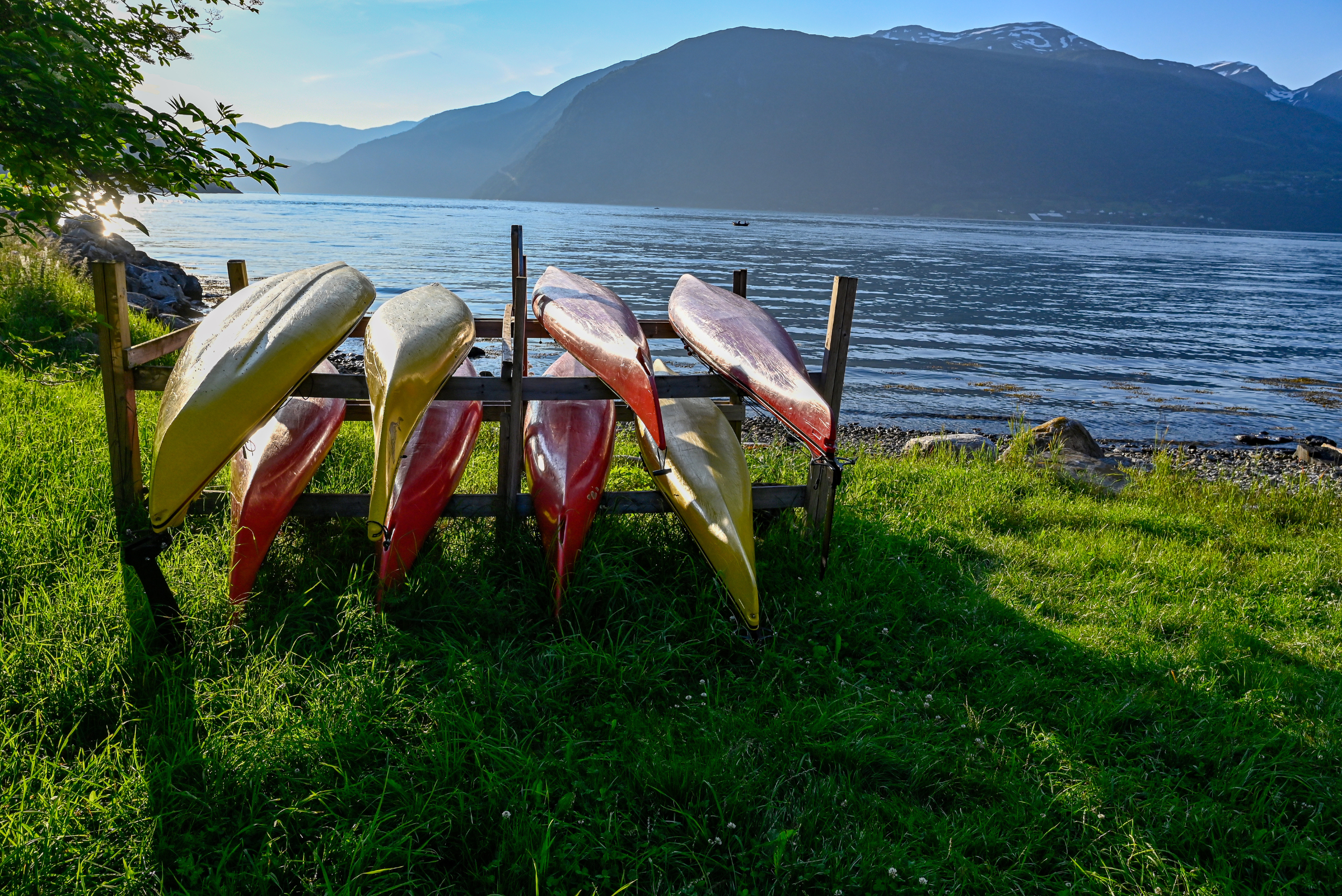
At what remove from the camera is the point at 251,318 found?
3.66m

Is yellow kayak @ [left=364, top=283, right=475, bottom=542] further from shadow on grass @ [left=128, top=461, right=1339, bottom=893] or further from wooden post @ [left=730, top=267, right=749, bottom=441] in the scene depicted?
wooden post @ [left=730, top=267, right=749, bottom=441]

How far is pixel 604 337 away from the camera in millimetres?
4074

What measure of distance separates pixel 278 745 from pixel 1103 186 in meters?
203

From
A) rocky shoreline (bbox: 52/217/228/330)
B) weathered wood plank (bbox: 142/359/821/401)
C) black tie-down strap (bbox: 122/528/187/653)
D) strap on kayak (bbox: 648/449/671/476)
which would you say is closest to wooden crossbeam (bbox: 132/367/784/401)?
weathered wood plank (bbox: 142/359/821/401)

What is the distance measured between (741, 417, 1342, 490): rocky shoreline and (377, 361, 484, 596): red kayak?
445 centimetres

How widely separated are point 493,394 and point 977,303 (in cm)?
2717

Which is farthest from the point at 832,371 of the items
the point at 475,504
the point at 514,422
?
the point at 475,504

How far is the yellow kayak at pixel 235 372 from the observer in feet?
9.93

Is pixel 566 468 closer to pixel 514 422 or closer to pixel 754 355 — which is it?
pixel 514 422

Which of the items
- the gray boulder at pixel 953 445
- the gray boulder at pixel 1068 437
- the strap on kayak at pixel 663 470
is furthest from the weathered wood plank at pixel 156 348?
the gray boulder at pixel 1068 437

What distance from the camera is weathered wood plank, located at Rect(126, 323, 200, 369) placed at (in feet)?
12.5

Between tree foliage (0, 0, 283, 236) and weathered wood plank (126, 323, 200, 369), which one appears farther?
weathered wood plank (126, 323, 200, 369)

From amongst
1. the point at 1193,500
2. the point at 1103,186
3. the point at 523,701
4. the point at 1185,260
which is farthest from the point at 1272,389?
the point at 1103,186

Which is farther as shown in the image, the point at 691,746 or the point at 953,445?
the point at 953,445
